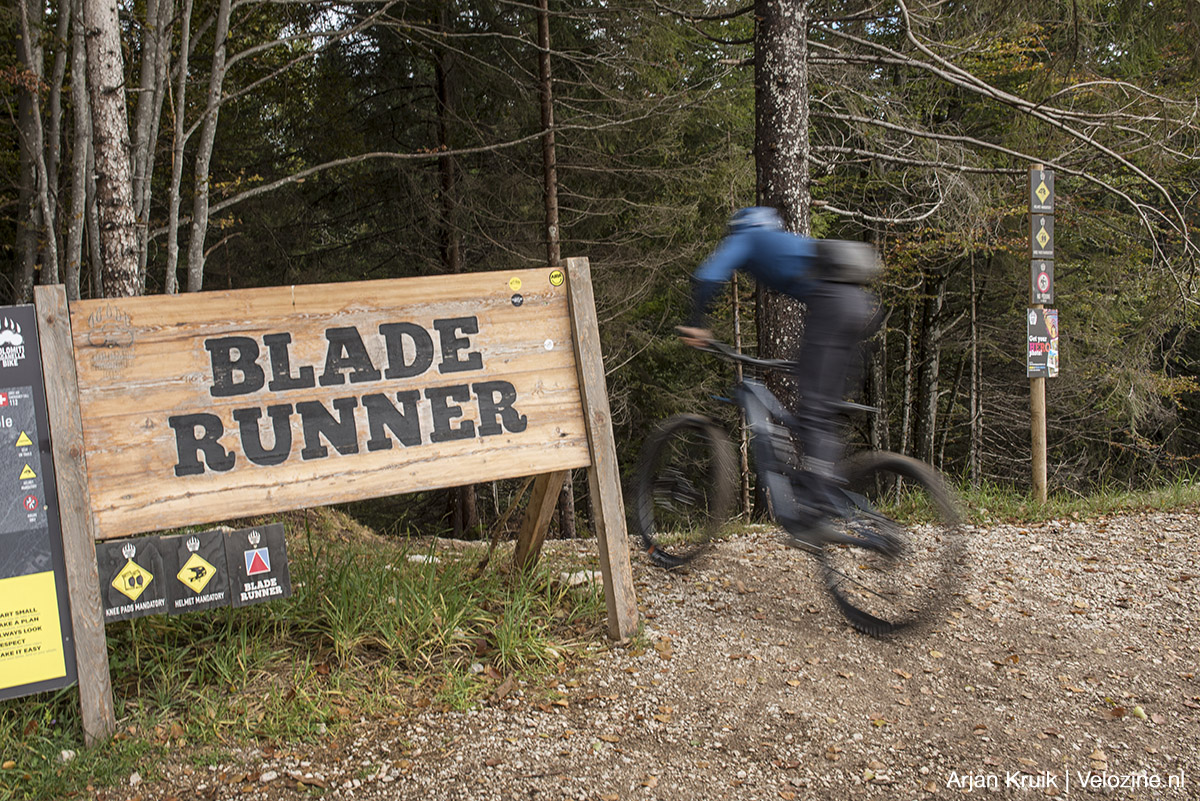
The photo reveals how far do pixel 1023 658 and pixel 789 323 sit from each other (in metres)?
3.23

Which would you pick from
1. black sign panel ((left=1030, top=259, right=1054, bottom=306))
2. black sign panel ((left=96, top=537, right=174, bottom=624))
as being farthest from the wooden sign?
black sign panel ((left=1030, top=259, right=1054, bottom=306))

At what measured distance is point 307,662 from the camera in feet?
11.2

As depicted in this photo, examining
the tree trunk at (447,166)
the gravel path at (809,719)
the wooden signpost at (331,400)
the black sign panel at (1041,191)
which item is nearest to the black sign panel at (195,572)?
the wooden signpost at (331,400)

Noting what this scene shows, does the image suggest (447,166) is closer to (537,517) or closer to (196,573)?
(537,517)

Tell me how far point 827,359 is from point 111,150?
4645 millimetres

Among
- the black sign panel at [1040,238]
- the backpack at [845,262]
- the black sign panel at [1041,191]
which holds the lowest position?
the backpack at [845,262]

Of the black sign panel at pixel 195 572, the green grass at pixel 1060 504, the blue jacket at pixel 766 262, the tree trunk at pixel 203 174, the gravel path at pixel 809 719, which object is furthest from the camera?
the green grass at pixel 1060 504

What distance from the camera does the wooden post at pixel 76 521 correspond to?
3.05 m

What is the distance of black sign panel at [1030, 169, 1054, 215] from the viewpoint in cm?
675

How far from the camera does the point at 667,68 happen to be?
1097cm

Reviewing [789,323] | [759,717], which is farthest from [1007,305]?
[759,717]

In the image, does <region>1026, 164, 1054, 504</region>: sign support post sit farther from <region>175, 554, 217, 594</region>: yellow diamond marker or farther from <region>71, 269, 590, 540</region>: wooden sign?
<region>175, 554, 217, 594</region>: yellow diamond marker

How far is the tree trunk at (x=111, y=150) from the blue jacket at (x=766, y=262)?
389 cm

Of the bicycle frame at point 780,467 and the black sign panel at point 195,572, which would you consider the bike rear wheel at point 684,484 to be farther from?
the black sign panel at point 195,572
